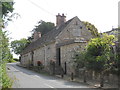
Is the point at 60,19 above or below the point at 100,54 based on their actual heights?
above

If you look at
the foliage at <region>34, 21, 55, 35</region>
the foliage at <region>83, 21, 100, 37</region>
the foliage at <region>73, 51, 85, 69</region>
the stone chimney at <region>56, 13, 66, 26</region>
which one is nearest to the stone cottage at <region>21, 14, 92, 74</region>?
the stone chimney at <region>56, 13, 66, 26</region>

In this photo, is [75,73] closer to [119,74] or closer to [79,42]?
[79,42]

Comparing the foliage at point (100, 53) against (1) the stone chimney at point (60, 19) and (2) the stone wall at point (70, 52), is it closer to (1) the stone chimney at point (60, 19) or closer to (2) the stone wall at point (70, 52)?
(2) the stone wall at point (70, 52)

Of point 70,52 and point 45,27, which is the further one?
point 45,27

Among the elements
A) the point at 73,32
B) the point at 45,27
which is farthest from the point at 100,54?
the point at 45,27

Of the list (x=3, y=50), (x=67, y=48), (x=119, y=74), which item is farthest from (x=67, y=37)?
(x=3, y=50)

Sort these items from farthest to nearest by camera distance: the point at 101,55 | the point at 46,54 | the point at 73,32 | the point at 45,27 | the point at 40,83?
the point at 45,27, the point at 46,54, the point at 73,32, the point at 101,55, the point at 40,83

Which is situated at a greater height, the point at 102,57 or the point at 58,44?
the point at 58,44

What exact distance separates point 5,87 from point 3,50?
4.31 ft

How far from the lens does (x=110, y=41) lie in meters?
17.5

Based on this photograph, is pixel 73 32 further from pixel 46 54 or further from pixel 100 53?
pixel 100 53

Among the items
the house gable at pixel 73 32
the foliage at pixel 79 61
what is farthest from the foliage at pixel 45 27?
the foliage at pixel 79 61

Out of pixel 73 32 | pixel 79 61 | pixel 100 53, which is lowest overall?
pixel 79 61

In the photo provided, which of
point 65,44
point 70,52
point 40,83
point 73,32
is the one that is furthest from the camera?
point 73,32
